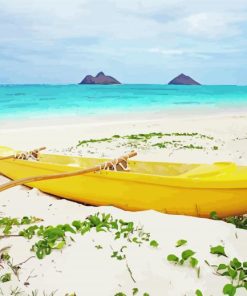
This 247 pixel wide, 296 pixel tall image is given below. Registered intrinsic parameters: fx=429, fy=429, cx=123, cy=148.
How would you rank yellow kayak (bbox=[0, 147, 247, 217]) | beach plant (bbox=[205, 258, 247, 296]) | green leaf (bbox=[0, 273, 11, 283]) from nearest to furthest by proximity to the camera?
beach plant (bbox=[205, 258, 247, 296]), green leaf (bbox=[0, 273, 11, 283]), yellow kayak (bbox=[0, 147, 247, 217])

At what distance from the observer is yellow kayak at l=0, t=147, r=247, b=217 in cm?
485

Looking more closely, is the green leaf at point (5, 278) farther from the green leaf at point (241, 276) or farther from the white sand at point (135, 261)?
the green leaf at point (241, 276)

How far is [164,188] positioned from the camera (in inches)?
206

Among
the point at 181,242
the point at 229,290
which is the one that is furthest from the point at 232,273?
the point at 181,242

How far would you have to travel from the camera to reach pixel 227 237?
4.25 meters

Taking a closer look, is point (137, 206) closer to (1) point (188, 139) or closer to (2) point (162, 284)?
(2) point (162, 284)

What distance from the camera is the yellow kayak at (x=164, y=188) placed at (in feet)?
15.9

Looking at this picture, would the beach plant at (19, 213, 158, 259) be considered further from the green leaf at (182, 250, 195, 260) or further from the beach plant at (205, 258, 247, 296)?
the beach plant at (205, 258, 247, 296)

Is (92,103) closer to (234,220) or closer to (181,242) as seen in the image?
(234,220)

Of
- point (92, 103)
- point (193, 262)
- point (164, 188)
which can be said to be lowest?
point (193, 262)

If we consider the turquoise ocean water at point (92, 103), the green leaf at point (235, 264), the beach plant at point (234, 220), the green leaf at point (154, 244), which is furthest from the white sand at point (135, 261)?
the turquoise ocean water at point (92, 103)

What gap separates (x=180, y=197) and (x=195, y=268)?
5.10 ft

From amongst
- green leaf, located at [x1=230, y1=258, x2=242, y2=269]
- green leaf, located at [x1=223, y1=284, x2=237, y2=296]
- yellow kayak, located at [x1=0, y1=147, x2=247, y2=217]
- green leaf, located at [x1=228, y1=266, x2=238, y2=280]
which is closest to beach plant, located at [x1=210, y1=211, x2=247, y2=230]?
yellow kayak, located at [x1=0, y1=147, x2=247, y2=217]

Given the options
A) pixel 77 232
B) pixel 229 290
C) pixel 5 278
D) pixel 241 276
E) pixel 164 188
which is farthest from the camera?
pixel 164 188
